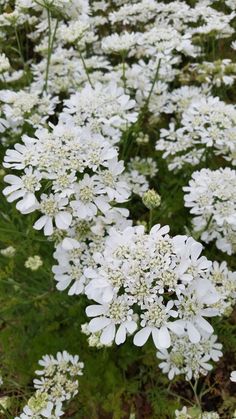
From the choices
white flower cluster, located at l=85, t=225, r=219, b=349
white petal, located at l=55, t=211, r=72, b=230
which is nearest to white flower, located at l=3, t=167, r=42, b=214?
white petal, located at l=55, t=211, r=72, b=230

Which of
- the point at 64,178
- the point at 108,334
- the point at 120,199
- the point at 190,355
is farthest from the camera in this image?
the point at 190,355

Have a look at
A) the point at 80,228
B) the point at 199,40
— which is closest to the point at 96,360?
the point at 80,228

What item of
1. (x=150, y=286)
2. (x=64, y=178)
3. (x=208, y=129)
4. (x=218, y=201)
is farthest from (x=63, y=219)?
(x=208, y=129)

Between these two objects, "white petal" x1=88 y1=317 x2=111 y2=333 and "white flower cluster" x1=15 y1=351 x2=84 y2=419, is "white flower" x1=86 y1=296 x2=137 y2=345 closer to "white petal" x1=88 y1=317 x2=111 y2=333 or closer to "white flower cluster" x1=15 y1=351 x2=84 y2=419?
"white petal" x1=88 y1=317 x2=111 y2=333

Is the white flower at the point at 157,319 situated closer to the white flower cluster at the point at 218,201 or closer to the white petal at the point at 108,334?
the white petal at the point at 108,334

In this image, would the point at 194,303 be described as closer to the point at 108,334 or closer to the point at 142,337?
the point at 142,337

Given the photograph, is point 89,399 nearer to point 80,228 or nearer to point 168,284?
point 80,228

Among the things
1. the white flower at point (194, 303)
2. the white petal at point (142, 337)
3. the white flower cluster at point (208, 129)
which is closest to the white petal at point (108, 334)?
the white petal at point (142, 337)
